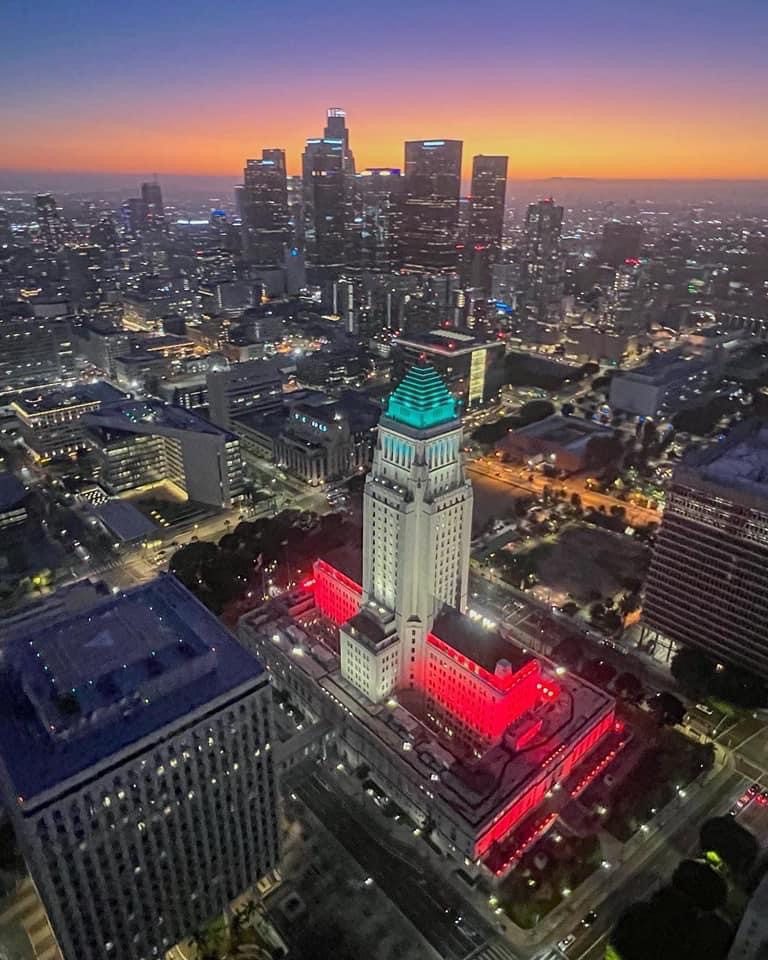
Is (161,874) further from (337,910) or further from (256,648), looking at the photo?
(256,648)

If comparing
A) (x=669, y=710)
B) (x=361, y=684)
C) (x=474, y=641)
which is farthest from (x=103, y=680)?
(x=669, y=710)

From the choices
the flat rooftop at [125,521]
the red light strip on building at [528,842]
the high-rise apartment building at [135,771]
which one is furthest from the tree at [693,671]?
the flat rooftop at [125,521]

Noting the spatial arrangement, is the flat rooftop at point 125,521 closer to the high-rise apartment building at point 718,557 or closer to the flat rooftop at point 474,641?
the flat rooftop at point 474,641

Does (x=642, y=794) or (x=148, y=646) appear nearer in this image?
(x=148, y=646)

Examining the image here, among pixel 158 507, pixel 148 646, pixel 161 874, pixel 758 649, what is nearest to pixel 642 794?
pixel 758 649

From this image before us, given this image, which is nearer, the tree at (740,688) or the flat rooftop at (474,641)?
the flat rooftop at (474,641)

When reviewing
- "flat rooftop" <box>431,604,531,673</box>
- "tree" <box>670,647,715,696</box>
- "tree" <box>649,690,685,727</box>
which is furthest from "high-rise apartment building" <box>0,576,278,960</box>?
"tree" <box>670,647,715,696</box>

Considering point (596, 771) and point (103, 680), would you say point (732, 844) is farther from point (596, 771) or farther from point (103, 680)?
point (103, 680)
